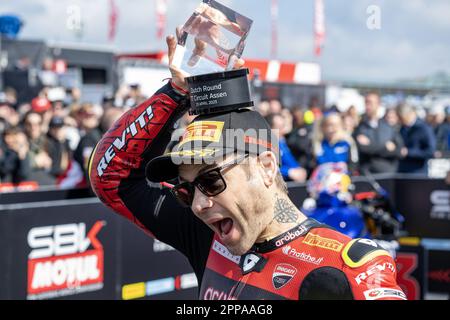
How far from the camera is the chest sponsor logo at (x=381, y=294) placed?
7.63 ft

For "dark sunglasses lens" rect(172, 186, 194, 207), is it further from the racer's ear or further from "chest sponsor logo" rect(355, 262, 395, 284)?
"chest sponsor logo" rect(355, 262, 395, 284)

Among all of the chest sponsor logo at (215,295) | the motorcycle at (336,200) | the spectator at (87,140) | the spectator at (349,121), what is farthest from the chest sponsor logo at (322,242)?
the spectator at (349,121)

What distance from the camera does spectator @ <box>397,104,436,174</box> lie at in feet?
38.7

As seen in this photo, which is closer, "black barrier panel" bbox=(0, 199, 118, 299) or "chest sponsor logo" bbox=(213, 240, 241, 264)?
"chest sponsor logo" bbox=(213, 240, 241, 264)

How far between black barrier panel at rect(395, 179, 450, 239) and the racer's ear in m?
8.96

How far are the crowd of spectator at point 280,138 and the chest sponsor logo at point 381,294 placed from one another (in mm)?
4521

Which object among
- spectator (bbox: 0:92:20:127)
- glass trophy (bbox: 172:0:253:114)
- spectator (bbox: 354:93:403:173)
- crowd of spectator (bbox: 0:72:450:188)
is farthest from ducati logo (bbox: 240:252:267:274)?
spectator (bbox: 354:93:403:173)

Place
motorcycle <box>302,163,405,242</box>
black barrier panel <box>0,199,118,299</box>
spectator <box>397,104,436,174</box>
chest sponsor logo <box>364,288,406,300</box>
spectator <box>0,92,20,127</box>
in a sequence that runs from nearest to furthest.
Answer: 1. chest sponsor logo <box>364,288,406,300</box>
2. black barrier panel <box>0,199,118,299</box>
3. motorcycle <box>302,163,405,242</box>
4. spectator <box>0,92,20,127</box>
5. spectator <box>397,104,436,174</box>

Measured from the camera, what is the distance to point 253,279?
8.82 ft

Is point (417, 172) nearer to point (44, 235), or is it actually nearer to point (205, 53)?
point (44, 235)

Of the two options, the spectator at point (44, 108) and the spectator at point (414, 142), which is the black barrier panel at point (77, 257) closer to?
the spectator at point (44, 108)

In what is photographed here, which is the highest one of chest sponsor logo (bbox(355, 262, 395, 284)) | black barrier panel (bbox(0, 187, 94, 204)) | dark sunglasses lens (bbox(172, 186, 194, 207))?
dark sunglasses lens (bbox(172, 186, 194, 207))

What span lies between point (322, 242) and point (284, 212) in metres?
0.21

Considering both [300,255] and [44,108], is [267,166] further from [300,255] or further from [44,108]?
[44,108]
